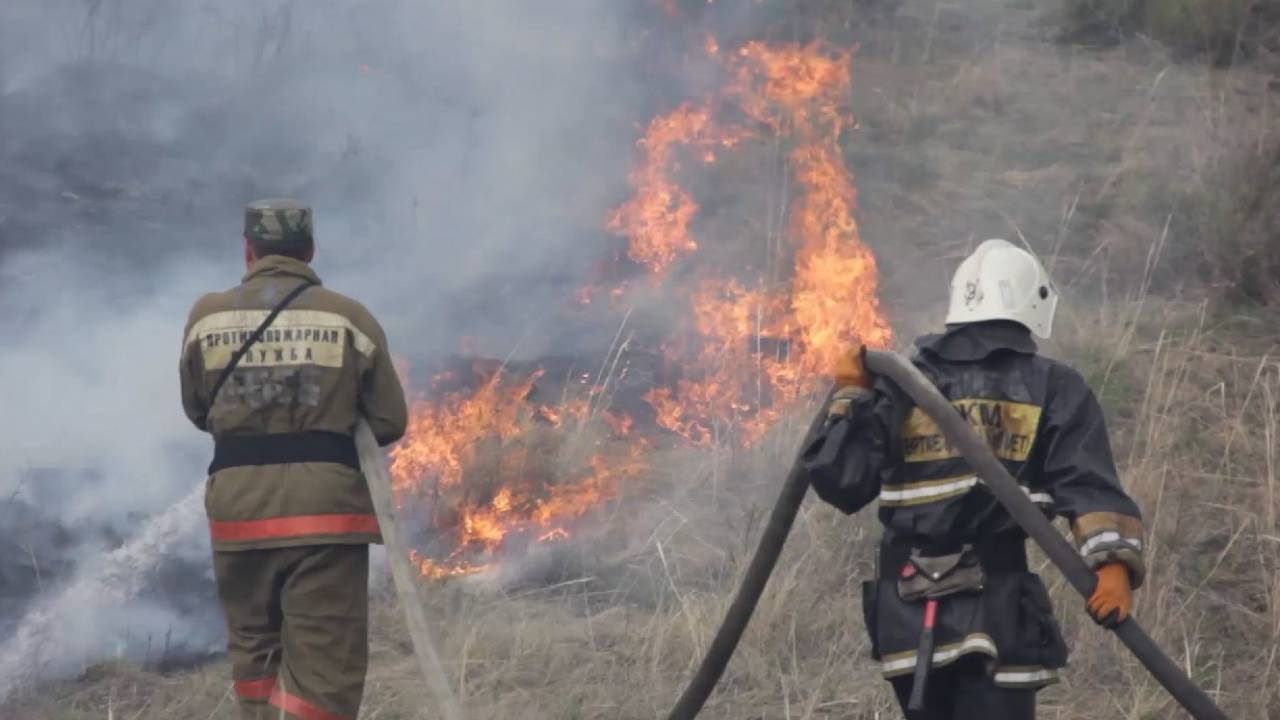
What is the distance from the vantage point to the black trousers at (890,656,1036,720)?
12.2 ft

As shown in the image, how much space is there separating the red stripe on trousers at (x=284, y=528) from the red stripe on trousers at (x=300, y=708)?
498 millimetres

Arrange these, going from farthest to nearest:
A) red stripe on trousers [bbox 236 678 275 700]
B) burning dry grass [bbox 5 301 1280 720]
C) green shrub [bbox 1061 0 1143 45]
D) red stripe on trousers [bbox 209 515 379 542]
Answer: green shrub [bbox 1061 0 1143 45], burning dry grass [bbox 5 301 1280 720], red stripe on trousers [bbox 236 678 275 700], red stripe on trousers [bbox 209 515 379 542]

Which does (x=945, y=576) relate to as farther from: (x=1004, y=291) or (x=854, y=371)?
(x=1004, y=291)

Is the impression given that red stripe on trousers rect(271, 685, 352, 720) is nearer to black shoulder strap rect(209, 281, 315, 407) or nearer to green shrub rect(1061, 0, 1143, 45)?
black shoulder strap rect(209, 281, 315, 407)

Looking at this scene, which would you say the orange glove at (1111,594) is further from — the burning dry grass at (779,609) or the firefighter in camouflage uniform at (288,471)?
the firefighter in camouflage uniform at (288,471)

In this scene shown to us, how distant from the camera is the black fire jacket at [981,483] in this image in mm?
3686

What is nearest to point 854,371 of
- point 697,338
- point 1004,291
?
point 1004,291

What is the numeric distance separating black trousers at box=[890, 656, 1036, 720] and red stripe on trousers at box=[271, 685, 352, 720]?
1808 mm

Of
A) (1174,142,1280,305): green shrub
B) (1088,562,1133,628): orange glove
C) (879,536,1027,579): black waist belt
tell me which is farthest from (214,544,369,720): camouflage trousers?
(1174,142,1280,305): green shrub

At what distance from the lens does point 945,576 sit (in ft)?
12.3

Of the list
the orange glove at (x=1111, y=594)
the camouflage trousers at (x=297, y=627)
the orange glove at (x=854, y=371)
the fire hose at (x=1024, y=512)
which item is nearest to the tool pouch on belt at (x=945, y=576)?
the fire hose at (x=1024, y=512)

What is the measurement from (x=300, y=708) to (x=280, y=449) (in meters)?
0.80

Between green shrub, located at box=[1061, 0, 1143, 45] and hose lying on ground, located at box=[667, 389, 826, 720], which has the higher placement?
green shrub, located at box=[1061, 0, 1143, 45]

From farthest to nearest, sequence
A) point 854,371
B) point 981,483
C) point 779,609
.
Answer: point 779,609 → point 854,371 → point 981,483
